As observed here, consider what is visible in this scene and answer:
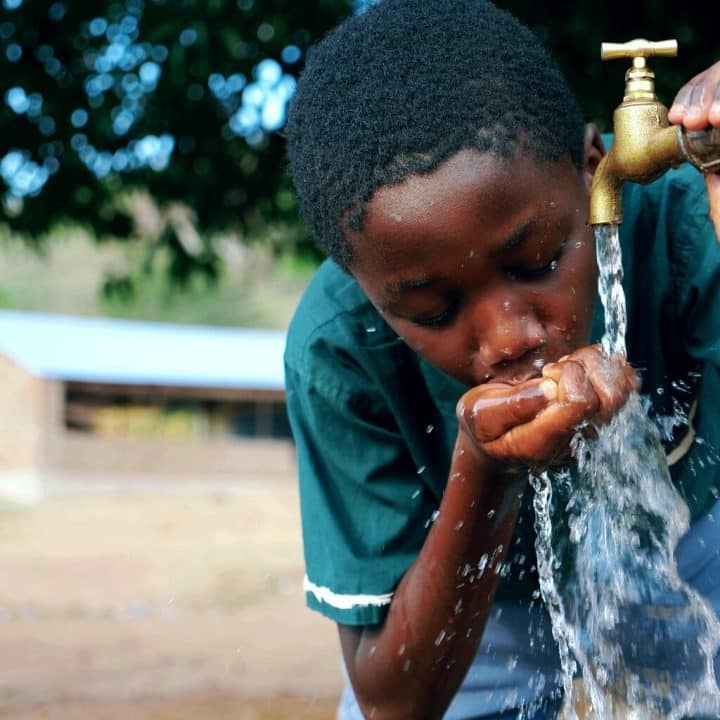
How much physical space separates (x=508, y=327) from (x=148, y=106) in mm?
3163

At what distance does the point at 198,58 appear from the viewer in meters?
4.01

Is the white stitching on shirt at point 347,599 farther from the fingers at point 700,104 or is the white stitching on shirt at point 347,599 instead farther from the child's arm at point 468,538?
the fingers at point 700,104

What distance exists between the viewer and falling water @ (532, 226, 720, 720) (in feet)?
6.97

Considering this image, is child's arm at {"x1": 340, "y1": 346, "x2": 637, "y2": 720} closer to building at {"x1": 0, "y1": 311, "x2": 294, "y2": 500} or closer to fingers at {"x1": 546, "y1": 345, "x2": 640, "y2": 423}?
fingers at {"x1": 546, "y1": 345, "x2": 640, "y2": 423}

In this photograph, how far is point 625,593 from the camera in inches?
92.0

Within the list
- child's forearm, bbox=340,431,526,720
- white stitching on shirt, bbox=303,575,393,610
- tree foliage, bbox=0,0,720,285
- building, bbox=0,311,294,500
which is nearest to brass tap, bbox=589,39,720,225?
child's forearm, bbox=340,431,526,720

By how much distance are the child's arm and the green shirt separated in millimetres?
95

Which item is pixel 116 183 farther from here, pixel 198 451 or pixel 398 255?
pixel 198 451

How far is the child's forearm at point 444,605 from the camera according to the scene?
1.83 m

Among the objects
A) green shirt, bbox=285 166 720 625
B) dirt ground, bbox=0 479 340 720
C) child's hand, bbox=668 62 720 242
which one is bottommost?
dirt ground, bbox=0 479 340 720

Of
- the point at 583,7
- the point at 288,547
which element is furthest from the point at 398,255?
the point at 288,547

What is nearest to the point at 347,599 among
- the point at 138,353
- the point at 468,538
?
the point at 468,538

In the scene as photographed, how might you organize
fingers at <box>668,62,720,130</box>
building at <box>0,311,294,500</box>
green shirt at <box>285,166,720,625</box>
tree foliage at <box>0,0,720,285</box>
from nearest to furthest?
fingers at <box>668,62,720,130</box> → green shirt at <box>285,166,720,625</box> → tree foliage at <box>0,0,720,285</box> → building at <box>0,311,294,500</box>

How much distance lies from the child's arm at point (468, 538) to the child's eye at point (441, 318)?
123 millimetres
